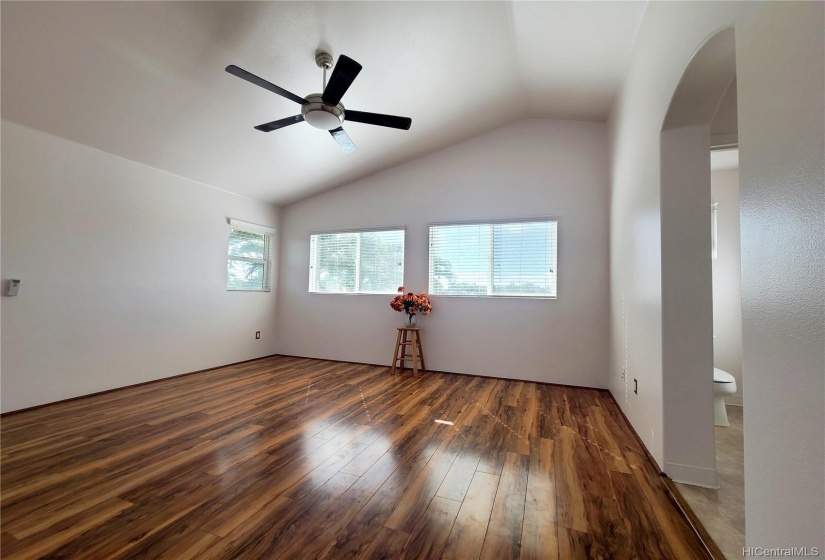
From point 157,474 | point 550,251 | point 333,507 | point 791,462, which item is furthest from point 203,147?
point 791,462

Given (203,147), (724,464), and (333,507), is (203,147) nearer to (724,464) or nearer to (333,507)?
(333,507)

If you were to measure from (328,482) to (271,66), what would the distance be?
119 inches

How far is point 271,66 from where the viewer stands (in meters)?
2.61

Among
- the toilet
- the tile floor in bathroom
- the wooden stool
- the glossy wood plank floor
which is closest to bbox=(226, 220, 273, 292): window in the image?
the glossy wood plank floor

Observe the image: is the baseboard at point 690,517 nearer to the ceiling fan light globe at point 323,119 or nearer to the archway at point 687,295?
the archway at point 687,295

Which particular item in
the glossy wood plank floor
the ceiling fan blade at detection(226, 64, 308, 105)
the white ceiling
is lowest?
the glossy wood plank floor

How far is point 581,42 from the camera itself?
104 inches

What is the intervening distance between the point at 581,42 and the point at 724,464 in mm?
3169

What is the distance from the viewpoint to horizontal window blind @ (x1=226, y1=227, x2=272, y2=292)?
469cm

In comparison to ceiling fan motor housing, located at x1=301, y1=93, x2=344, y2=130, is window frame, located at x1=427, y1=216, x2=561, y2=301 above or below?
below

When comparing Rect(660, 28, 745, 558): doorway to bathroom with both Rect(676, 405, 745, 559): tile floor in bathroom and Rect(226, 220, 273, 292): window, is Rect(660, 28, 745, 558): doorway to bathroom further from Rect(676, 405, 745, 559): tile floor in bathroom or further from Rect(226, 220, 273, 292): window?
Rect(226, 220, 273, 292): window

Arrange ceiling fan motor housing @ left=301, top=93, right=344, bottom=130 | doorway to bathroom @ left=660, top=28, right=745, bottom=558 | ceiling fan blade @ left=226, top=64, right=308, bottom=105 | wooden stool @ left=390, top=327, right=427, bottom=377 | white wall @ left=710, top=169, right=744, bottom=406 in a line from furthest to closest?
wooden stool @ left=390, top=327, right=427, bottom=377
white wall @ left=710, top=169, right=744, bottom=406
ceiling fan motor housing @ left=301, top=93, right=344, bottom=130
ceiling fan blade @ left=226, top=64, right=308, bottom=105
doorway to bathroom @ left=660, top=28, right=745, bottom=558

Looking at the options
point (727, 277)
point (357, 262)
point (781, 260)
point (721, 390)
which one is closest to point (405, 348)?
point (357, 262)

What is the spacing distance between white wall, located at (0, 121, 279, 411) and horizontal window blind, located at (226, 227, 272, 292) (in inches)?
6.6
